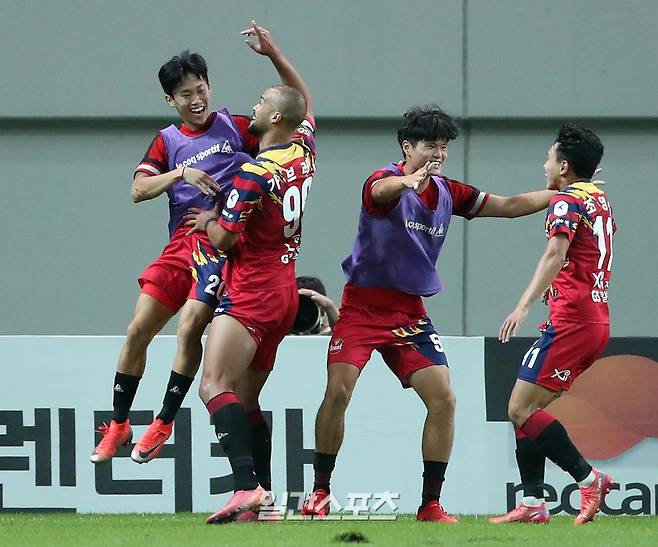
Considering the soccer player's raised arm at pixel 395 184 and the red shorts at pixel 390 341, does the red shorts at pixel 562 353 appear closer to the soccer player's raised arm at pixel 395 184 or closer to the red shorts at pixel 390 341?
the red shorts at pixel 390 341

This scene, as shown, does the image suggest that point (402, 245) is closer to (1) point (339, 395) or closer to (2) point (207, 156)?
(1) point (339, 395)

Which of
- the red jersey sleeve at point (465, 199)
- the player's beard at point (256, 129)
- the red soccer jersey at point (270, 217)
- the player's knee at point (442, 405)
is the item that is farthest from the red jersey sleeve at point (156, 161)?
the player's knee at point (442, 405)

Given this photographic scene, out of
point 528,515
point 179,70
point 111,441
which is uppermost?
point 179,70

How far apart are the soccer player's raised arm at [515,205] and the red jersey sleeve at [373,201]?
0.66 metres

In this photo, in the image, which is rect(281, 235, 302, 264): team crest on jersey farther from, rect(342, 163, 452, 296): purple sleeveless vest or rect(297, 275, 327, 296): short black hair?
rect(297, 275, 327, 296): short black hair

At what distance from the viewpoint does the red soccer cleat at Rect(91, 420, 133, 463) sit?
7.24 meters

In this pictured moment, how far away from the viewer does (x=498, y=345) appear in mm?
8648

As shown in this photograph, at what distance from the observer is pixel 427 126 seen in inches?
277

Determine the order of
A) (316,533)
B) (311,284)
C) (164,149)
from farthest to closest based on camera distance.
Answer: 1. (311,284)
2. (164,149)
3. (316,533)

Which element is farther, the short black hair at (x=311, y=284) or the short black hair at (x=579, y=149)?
the short black hair at (x=311, y=284)

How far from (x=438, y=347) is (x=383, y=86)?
5.81 m

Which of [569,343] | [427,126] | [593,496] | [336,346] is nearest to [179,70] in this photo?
[427,126]

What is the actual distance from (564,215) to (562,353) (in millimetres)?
738

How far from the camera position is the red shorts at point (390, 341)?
280 inches
